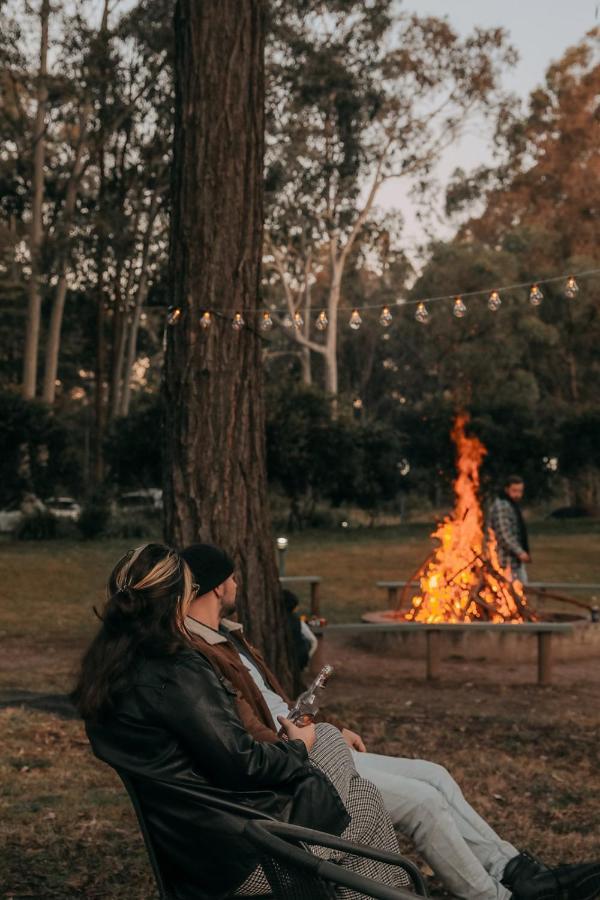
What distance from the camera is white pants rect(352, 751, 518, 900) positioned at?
4309mm

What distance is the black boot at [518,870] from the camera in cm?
444

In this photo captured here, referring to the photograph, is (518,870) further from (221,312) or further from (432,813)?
(221,312)

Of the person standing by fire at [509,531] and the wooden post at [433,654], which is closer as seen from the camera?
the wooden post at [433,654]

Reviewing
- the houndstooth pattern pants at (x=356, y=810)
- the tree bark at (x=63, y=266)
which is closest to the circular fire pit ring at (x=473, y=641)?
the houndstooth pattern pants at (x=356, y=810)

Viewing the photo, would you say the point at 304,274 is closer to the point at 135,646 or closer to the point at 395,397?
the point at 395,397

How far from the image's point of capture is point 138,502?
103ft

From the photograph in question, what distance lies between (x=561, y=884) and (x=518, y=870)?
0.48 ft

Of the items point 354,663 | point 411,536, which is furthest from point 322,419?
point 354,663

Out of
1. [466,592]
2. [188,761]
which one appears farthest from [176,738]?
[466,592]

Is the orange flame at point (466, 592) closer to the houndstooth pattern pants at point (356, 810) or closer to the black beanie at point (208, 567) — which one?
the black beanie at point (208, 567)

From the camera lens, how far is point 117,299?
34750 millimetres

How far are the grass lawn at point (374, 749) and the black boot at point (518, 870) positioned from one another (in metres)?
1.05

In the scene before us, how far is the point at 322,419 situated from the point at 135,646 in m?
28.3

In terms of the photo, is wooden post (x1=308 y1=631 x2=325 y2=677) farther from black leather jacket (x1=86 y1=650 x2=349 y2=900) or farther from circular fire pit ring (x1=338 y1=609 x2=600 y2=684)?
black leather jacket (x1=86 y1=650 x2=349 y2=900)
